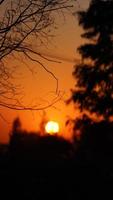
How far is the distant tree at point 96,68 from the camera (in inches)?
1320

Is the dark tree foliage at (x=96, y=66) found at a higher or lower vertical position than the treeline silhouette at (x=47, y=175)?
higher

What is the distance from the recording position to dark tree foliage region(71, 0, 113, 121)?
3353 centimetres

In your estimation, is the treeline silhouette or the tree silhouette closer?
the treeline silhouette

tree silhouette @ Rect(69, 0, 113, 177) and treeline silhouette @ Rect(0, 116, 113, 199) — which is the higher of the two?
tree silhouette @ Rect(69, 0, 113, 177)

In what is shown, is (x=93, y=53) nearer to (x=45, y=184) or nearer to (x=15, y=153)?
(x=15, y=153)

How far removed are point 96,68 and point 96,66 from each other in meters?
0.16

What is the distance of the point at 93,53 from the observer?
3453cm

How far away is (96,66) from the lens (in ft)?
113

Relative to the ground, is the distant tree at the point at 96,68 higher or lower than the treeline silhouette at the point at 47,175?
higher

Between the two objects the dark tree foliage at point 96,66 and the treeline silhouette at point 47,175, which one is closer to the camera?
the treeline silhouette at point 47,175

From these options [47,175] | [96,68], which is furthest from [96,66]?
[47,175]

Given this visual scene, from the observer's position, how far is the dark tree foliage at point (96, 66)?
110 feet

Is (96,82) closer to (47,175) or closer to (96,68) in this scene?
(96,68)

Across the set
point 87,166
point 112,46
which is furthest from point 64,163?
point 112,46
